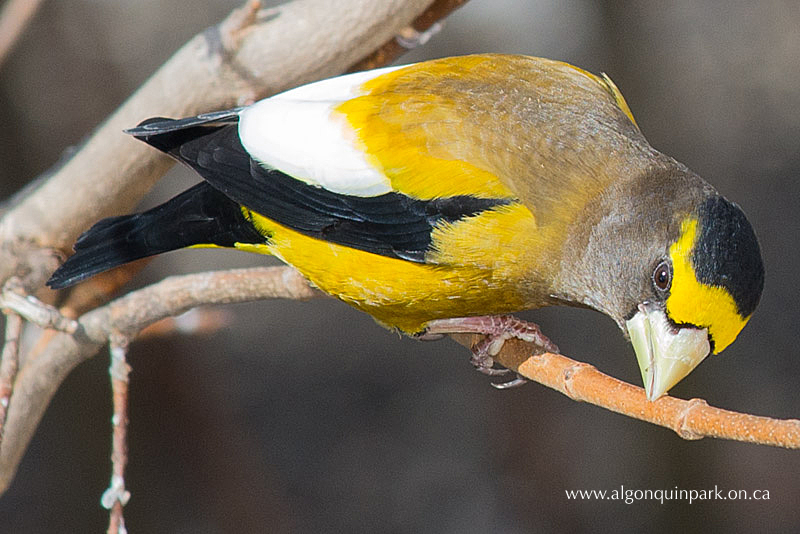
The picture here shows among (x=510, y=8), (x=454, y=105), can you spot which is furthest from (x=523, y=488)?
(x=454, y=105)

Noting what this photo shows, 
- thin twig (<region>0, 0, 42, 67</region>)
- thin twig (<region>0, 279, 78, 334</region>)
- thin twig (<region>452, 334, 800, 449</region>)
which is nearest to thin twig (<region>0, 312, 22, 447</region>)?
thin twig (<region>0, 279, 78, 334</region>)

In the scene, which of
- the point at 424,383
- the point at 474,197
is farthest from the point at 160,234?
the point at 424,383

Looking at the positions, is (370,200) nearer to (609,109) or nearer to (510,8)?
(609,109)

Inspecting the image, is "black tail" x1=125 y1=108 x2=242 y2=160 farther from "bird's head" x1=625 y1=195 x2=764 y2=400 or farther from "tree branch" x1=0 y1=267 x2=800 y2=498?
"bird's head" x1=625 y1=195 x2=764 y2=400

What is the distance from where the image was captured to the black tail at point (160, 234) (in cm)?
163

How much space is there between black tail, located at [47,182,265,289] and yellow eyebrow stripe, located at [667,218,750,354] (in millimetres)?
738

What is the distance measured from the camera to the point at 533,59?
1.57 m

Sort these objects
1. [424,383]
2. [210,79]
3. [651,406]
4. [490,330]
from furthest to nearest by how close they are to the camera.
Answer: [424,383] → [210,79] → [490,330] → [651,406]

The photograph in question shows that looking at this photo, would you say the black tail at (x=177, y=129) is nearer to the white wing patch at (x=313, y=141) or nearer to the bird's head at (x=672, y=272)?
the white wing patch at (x=313, y=141)

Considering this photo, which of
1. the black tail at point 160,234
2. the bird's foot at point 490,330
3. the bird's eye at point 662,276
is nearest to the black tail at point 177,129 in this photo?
the black tail at point 160,234

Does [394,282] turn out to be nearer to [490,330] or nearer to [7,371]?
[490,330]

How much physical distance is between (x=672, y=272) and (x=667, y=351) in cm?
11

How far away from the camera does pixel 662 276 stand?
1.27 m

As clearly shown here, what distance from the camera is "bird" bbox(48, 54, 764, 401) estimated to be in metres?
1.31
